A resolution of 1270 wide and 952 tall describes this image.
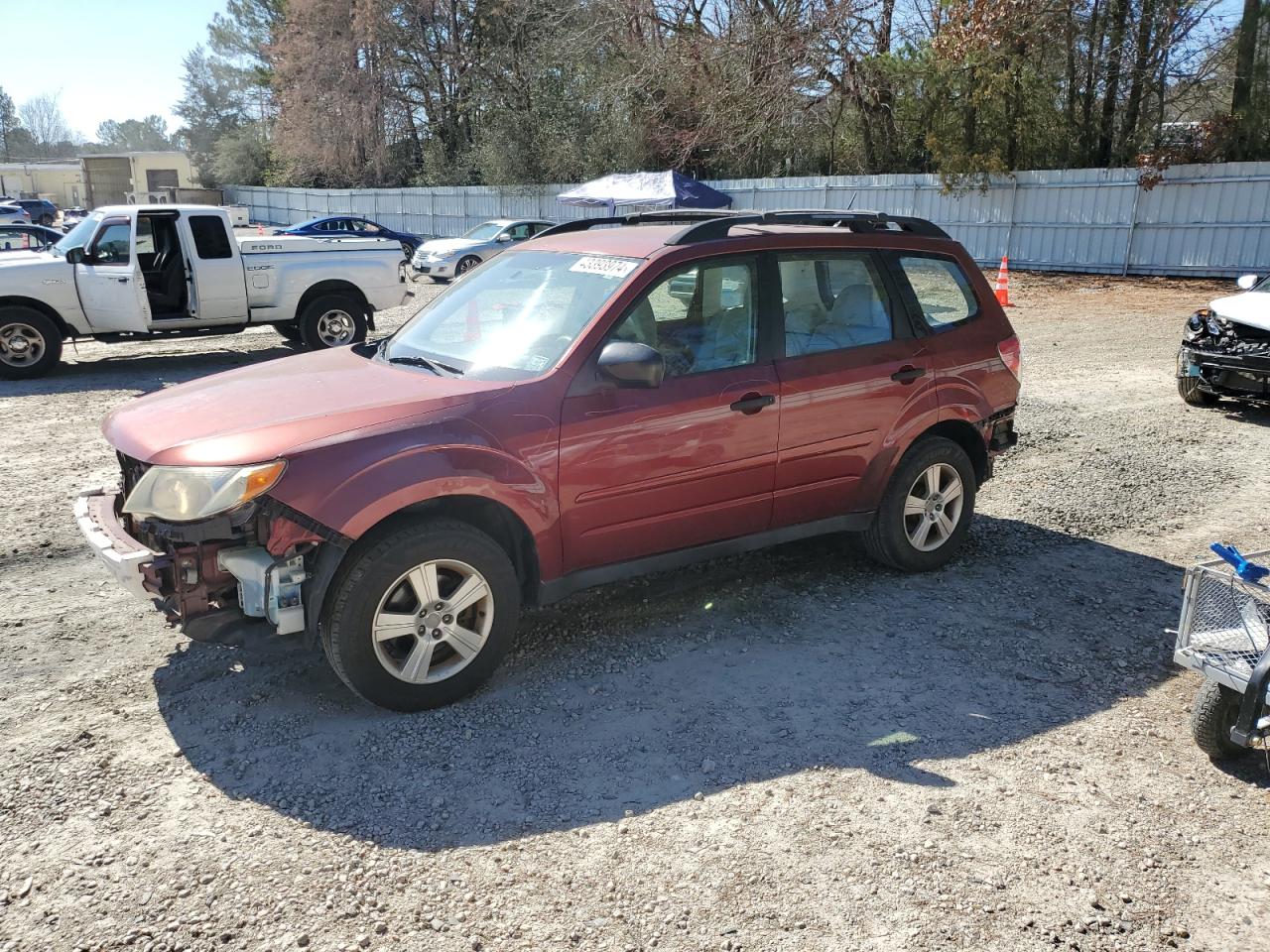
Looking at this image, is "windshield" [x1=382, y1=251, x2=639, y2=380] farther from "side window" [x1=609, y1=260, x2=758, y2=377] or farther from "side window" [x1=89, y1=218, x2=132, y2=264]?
"side window" [x1=89, y1=218, x2=132, y2=264]

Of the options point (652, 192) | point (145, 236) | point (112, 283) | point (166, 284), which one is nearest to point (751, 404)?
point (112, 283)

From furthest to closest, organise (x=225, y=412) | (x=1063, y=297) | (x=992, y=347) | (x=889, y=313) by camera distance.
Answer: (x=1063, y=297) < (x=992, y=347) < (x=889, y=313) < (x=225, y=412)

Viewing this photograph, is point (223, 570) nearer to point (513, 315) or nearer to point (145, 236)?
point (513, 315)

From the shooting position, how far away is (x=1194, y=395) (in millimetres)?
9727

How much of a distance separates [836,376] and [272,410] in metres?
2.61

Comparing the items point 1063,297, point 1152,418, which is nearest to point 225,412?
point 1152,418

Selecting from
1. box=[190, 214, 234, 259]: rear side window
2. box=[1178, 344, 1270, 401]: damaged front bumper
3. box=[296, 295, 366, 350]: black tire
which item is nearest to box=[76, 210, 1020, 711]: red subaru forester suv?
box=[1178, 344, 1270, 401]: damaged front bumper

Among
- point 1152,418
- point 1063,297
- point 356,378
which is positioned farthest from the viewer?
point 1063,297

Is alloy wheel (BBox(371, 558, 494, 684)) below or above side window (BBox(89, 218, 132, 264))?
below

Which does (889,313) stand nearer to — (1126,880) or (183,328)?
(1126,880)

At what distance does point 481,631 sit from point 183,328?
964 cm

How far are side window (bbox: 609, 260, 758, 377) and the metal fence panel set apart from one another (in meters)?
19.0

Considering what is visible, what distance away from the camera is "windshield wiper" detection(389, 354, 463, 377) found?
4.40 meters

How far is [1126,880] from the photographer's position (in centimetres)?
309
